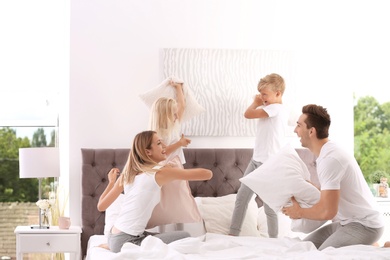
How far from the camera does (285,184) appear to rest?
486 centimetres

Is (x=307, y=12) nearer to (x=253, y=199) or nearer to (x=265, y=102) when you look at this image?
(x=265, y=102)

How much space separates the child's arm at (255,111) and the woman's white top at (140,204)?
53.0 inches

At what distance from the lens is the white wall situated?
6.31 meters

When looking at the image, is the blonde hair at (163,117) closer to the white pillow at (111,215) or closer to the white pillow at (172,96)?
the white pillow at (172,96)

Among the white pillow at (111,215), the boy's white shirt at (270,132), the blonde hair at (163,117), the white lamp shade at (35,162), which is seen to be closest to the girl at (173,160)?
the blonde hair at (163,117)

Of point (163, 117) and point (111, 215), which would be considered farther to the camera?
point (111, 215)

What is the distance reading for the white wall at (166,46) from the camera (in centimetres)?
631

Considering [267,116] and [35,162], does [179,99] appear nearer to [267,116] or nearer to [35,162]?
[267,116]

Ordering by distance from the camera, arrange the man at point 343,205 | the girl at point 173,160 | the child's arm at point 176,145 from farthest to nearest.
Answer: the child's arm at point 176,145, the girl at point 173,160, the man at point 343,205

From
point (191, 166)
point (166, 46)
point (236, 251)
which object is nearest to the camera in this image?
point (236, 251)

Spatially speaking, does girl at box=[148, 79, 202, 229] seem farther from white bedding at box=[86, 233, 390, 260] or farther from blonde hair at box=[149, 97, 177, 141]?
white bedding at box=[86, 233, 390, 260]

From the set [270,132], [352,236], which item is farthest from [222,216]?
[352,236]

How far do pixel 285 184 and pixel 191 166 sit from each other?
1.57m

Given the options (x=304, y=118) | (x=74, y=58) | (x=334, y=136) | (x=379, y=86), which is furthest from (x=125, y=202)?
(x=379, y=86)
